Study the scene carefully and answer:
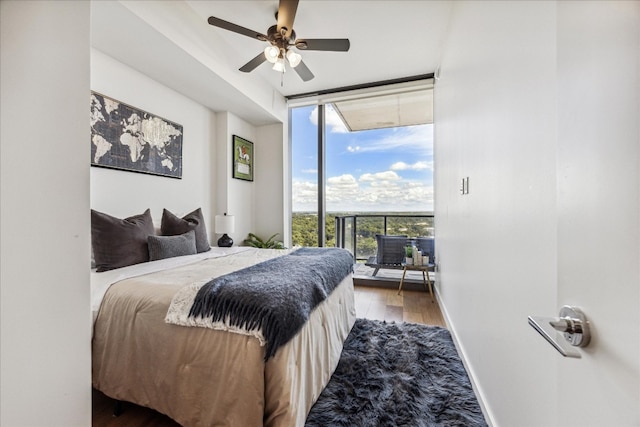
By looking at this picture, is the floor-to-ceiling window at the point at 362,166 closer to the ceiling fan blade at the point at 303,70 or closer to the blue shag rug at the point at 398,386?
the ceiling fan blade at the point at 303,70

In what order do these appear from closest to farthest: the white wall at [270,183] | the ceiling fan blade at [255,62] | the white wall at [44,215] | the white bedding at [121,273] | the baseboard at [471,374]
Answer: the white wall at [44,215] < the baseboard at [471,374] < the white bedding at [121,273] < the ceiling fan blade at [255,62] < the white wall at [270,183]

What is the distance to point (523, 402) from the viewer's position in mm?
977

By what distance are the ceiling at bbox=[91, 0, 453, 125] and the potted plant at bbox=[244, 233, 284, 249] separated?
1880 mm

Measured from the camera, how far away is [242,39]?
274 centimetres

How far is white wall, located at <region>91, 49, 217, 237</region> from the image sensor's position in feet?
7.50

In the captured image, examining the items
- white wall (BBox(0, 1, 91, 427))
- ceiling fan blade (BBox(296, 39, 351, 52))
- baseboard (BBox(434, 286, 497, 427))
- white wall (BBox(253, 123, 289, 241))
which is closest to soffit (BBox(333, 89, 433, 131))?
white wall (BBox(253, 123, 289, 241))

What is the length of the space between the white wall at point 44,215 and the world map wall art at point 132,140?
2.00 meters

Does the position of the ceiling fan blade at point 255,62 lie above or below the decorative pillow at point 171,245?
above

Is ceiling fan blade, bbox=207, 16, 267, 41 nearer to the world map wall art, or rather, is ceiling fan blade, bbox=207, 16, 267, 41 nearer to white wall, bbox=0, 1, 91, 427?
the world map wall art

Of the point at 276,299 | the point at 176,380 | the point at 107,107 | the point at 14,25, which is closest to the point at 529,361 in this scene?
the point at 276,299

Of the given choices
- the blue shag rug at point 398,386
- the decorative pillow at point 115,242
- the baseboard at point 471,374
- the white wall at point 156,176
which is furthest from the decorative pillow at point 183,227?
the baseboard at point 471,374

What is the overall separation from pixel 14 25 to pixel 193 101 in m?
3.09

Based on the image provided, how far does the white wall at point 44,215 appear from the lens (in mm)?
513

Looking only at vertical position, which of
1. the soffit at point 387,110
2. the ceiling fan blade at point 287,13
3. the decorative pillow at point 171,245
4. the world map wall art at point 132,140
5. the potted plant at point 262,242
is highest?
the soffit at point 387,110
